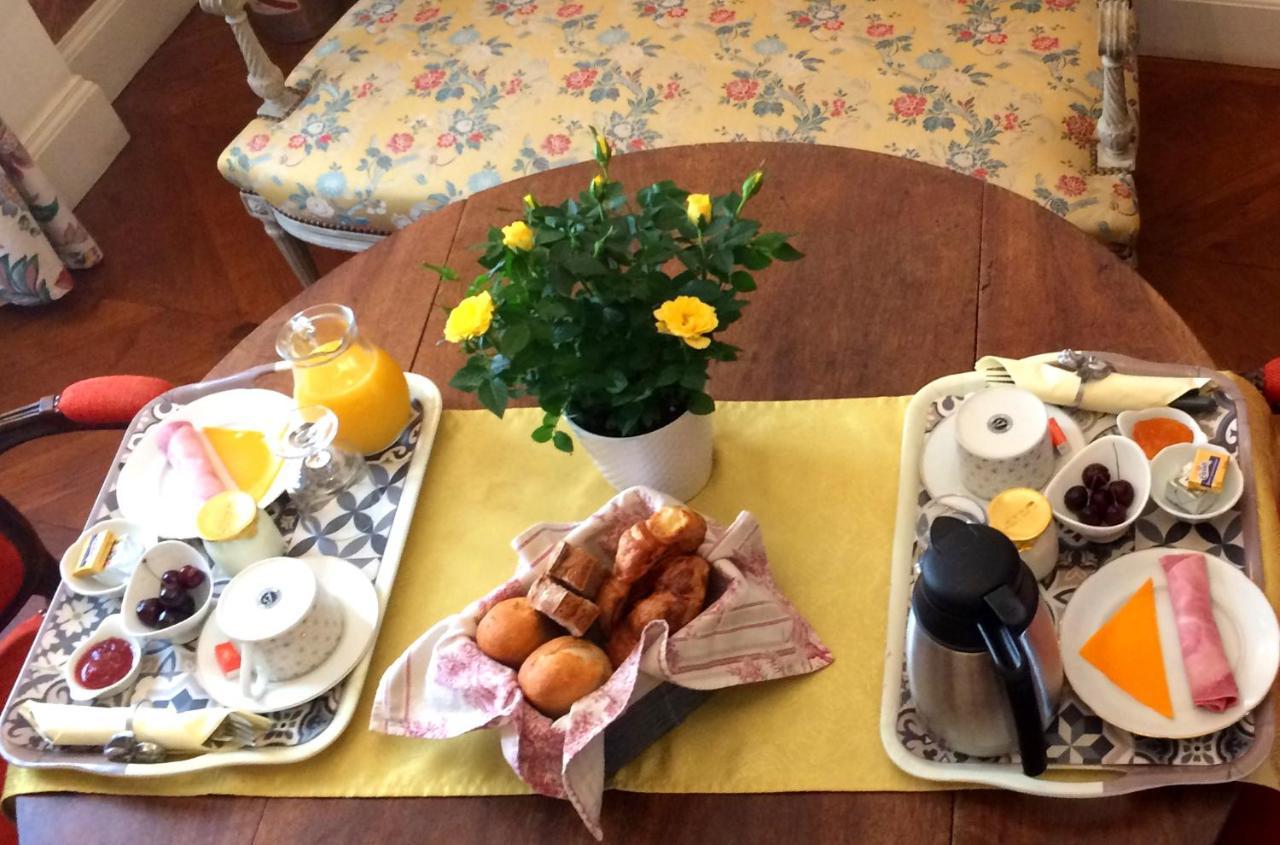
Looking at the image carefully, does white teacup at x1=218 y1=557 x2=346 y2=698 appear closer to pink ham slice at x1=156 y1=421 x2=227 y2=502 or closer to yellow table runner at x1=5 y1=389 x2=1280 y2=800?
yellow table runner at x1=5 y1=389 x2=1280 y2=800

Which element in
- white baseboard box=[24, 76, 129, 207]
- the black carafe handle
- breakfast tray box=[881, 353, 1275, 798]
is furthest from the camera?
white baseboard box=[24, 76, 129, 207]

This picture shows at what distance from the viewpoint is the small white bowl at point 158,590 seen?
1.02m

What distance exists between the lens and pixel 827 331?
45.6 inches

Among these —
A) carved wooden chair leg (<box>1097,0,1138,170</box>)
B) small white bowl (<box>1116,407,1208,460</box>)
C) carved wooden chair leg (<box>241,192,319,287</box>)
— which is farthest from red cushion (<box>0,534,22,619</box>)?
carved wooden chair leg (<box>1097,0,1138,170</box>)

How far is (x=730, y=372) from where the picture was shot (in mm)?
1153

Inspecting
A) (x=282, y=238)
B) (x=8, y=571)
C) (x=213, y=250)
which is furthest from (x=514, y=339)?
(x=213, y=250)

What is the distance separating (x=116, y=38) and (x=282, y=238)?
1.46 metres

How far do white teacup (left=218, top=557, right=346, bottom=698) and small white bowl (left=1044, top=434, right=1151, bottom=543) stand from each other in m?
0.63

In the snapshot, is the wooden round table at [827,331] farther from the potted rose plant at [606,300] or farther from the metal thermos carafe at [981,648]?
the potted rose plant at [606,300]

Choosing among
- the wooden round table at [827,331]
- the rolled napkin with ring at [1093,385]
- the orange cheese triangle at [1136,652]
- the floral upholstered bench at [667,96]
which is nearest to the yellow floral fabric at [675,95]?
the floral upholstered bench at [667,96]

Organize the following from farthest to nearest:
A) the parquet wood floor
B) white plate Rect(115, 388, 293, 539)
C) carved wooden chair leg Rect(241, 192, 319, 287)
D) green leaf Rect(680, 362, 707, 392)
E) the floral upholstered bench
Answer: the parquet wood floor → carved wooden chair leg Rect(241, 192, 319, 287) → the floral upholstered bench → white plate Rect(115, 388, 293, 539) → green leaf Rect(680, 362, 707, 392)

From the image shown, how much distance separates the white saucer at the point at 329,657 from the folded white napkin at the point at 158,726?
16 millimetres

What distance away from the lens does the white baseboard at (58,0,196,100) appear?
9.62 ft

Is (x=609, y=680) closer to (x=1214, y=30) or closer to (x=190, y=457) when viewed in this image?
(x=190, y=457)
